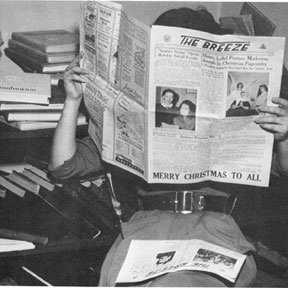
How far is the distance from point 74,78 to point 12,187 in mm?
341

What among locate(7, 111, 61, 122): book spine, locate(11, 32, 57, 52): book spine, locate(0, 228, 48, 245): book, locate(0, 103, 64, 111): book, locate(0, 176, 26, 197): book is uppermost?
locate(11, 32, 57, 52): book spine

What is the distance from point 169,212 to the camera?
1.08 meters

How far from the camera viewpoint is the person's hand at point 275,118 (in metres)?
0.93

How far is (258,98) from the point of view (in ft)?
3.08

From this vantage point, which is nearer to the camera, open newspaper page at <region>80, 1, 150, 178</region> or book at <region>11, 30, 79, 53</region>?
open newspaper page at <region>80, 1, 150, 178</region>

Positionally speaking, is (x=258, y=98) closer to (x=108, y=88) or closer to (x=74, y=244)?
(x=108, y=88)

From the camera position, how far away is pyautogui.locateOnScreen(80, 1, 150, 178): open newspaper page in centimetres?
92

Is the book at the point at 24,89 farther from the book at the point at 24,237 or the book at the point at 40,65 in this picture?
the book at the point at 24,237

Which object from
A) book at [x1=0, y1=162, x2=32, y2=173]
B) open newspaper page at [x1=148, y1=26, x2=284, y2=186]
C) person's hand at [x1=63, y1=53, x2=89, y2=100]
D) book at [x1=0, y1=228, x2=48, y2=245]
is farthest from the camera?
book at [x1=0, y1=162, x2=32, y2=173]

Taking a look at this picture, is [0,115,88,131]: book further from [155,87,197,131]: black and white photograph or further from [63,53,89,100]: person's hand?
[155,87,197,131]: black and white photograph

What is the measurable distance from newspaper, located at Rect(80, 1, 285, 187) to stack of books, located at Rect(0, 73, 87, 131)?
0.15 m

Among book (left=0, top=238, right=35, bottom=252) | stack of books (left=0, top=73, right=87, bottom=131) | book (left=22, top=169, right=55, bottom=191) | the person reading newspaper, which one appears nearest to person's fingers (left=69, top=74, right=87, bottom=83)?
the person reading newspaper

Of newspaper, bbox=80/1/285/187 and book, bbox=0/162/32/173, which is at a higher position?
newspaper, bbox=80/1/285/187

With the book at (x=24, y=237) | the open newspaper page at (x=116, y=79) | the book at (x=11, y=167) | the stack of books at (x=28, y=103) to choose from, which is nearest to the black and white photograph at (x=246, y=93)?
the open newspaper page at (x=116, y=79)
